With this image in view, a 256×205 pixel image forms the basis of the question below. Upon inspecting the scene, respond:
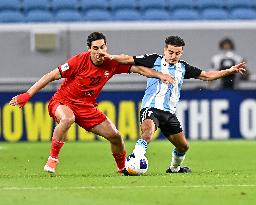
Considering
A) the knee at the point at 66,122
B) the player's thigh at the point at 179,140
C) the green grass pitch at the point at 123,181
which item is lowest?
the green grass pitch at the point at 123,181

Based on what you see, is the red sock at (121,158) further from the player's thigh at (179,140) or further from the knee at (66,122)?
the knee at (66,122)

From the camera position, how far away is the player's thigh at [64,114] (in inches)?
462

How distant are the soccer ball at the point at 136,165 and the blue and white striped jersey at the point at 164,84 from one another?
3.47 feet

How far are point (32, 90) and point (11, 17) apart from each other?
35.7 feet

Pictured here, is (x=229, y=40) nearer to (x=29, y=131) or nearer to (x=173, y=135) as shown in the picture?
(x=29, y=131)

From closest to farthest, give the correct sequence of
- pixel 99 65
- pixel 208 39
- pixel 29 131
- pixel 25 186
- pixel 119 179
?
pixel 25 186
pixel 119 179
pixel 99 65
pixel 29 131
pixel 208 39

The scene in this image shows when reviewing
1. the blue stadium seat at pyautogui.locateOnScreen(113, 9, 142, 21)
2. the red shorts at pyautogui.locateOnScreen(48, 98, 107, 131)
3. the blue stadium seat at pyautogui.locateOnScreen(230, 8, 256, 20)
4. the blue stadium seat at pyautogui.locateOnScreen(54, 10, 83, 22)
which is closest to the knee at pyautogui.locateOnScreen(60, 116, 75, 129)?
the red shorts at pyautogui.locateOnScreen(48, 98, 107, 131)

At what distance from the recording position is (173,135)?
40.0 ft

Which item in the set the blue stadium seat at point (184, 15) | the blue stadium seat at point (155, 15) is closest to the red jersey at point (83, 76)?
the blue stadium seat at point (155, 15)

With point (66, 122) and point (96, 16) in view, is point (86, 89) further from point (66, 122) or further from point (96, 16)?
point (96, 16)

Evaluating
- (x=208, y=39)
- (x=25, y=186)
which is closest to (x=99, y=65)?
(x=25, y=186)

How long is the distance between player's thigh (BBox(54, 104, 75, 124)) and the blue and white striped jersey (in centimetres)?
92

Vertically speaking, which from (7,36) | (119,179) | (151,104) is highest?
(7,36)

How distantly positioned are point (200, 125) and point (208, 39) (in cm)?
336
